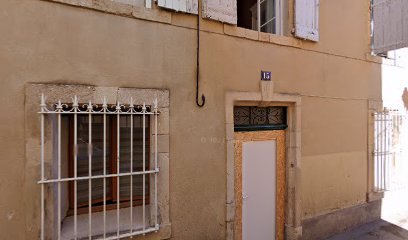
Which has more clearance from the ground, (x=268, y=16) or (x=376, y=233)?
(x=268, y=16)

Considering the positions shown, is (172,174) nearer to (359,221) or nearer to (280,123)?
(280,123)

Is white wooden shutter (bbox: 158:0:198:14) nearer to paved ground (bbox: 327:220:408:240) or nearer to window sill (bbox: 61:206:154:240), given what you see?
window sill (bbox: 61:206:154:240)

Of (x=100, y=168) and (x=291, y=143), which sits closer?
(x=100, y=168)

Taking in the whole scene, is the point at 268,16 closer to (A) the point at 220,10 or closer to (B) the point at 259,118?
(A) the point at 220,10

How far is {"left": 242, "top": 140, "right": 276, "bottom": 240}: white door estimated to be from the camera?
4086 millimetres

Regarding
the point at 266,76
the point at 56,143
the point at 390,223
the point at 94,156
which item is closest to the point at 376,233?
the point at 390,223

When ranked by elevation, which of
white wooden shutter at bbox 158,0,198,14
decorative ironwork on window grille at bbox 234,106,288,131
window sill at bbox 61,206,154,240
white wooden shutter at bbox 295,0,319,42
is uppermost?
white wooden shutter at bbox 295,0,319,42

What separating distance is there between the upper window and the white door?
77.9 inches

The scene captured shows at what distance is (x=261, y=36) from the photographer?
12.9 feet

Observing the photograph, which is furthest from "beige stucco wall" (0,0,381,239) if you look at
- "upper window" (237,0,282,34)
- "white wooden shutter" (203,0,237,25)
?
"upper window" (237,0,282,34)

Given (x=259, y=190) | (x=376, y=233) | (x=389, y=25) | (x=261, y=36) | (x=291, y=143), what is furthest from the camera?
(x=389, y=25)

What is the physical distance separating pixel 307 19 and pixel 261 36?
41.6 inches

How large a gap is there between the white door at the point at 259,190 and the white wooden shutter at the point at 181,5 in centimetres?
208

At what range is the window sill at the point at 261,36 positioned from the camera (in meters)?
3.70
